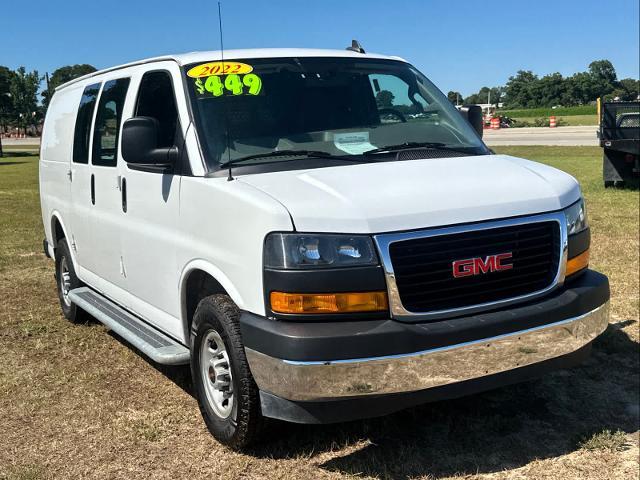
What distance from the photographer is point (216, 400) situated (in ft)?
12.5

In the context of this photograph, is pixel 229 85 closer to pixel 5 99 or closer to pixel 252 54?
pixel 252 54

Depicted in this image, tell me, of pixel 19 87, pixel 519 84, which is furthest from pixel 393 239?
pixel 519 84

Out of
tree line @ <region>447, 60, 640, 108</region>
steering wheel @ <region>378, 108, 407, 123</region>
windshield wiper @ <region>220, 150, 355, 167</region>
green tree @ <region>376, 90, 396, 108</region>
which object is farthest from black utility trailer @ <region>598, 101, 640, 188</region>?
tree line @ <region>447, 60, 640, 108</region>

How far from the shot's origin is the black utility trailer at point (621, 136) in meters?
13.2

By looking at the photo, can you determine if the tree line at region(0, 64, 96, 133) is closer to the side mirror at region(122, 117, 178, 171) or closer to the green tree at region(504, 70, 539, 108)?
the side mirror at region(122, 117, 178, 171)

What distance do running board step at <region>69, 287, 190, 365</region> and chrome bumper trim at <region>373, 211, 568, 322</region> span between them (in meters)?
1.47

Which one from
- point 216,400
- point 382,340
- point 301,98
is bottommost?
point 216,400

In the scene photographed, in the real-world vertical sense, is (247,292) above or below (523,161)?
below

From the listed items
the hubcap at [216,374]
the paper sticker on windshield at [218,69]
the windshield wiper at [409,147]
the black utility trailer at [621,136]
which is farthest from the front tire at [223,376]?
the black utility trailer at [621,136]

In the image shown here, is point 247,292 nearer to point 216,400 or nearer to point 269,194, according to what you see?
point 269,194

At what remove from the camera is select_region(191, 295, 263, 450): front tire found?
3391 mm

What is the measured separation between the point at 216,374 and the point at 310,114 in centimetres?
161

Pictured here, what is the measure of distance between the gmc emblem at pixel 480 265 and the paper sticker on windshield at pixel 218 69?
1.84 meters

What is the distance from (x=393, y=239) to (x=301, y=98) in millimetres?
1478
